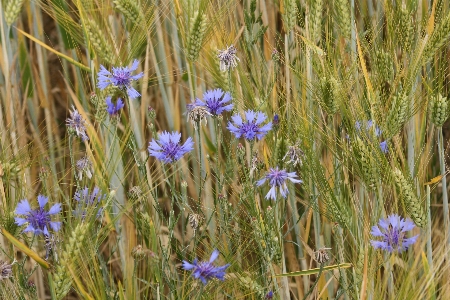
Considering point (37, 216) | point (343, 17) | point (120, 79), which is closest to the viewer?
point (37, 216)

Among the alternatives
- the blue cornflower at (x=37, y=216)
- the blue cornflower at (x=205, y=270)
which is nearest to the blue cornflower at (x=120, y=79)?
the blue cornflower at (x=37, y=216)

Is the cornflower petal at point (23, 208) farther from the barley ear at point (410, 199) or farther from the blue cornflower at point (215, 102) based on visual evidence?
the barley ear at point (410, 199)

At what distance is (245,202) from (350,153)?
7.6 inches

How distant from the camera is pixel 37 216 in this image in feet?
3.73

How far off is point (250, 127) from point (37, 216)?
0.36 metres

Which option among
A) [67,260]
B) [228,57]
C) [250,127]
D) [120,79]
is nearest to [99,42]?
[120,79]

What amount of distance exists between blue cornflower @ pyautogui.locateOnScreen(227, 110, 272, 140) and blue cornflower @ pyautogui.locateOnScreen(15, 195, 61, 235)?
0.30 meters

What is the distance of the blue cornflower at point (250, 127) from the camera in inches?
46.6

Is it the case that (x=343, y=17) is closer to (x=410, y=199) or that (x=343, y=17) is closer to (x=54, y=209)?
(x=410, y=199)

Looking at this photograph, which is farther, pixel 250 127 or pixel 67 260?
pixel 250 127

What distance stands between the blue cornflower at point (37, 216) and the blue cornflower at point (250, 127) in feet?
1.00

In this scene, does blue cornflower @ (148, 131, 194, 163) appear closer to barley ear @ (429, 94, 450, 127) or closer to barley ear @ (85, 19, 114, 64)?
barley ear @ (85, 19, 114, 64)

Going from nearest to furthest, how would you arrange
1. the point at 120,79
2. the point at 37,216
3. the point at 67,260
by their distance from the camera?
the point at 67,260
the point at 37,216
the point at 120,79

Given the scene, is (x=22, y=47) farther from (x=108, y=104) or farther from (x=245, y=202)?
(x=245, y=202)
